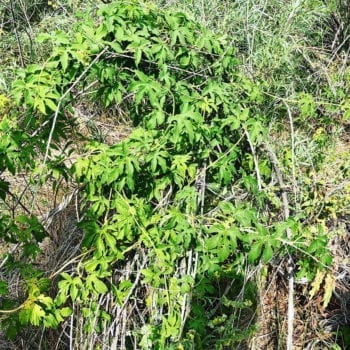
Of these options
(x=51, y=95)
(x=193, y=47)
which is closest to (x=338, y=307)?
(x=193, y=47)

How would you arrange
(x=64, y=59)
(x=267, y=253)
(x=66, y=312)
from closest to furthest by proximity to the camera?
(x=267, y=253)
(x=66, y=312)
(x=64, y=59)

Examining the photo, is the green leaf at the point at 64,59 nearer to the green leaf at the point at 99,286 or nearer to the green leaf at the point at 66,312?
the green leaf at the point at 99,286

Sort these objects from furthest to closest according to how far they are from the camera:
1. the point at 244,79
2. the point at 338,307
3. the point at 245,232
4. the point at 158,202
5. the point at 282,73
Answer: the point at 282,73
the point at 244,79
the point at 338,307
the point at 158,202
the point at 245,232

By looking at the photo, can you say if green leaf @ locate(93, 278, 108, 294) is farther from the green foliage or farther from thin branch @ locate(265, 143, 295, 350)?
thin branch @ locate(265, 143, 295, 350)

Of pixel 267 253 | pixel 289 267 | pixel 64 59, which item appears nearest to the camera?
pixel 267 253

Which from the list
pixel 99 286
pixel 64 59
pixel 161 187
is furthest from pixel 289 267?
pixel 64 59

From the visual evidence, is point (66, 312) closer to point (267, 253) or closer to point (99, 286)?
point (99, 286)

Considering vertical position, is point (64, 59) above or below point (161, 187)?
above

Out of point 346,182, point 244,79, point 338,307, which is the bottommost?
point 338,307

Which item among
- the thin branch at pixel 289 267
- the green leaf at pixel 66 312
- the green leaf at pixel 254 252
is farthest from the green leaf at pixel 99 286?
the thin branch at pixel 289 267

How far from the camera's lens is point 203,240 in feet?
8.13

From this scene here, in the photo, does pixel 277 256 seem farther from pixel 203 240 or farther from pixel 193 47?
pixel 193 47

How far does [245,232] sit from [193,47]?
40.8 inches

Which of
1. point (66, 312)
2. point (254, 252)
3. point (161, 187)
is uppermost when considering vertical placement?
point (161, 187)
